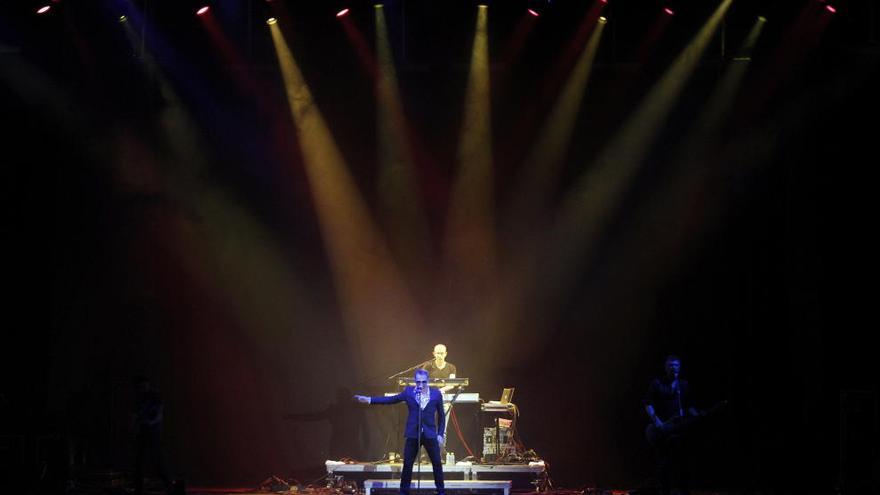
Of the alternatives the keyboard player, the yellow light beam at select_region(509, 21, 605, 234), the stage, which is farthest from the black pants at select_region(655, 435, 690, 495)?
the yellow light beam at select_region(509, 21, 605, 234)

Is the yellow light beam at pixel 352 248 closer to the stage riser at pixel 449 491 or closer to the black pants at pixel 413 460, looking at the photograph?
the stage riser at pixel 449 491

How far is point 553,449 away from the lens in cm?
1301

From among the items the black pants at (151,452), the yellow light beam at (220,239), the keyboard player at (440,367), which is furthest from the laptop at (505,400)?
the black pants at (151,452)

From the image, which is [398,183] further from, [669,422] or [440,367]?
[669,422]

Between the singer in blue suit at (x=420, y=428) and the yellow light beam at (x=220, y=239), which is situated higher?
the yellow light beam at (x=220, y=239)

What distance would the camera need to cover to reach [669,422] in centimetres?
1016

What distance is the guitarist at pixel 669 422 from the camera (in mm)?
10172

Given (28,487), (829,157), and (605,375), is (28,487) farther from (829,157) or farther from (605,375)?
(829,157)

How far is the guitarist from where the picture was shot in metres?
10.2

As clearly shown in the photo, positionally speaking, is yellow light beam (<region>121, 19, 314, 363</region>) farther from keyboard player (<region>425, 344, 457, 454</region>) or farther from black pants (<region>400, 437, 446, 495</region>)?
black pants (<region>400, 437, 446, 495</region>)

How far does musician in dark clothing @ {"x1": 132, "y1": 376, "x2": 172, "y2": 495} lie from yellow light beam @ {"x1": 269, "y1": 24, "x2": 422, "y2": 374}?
326 centimetres

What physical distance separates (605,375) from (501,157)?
11.4 ft

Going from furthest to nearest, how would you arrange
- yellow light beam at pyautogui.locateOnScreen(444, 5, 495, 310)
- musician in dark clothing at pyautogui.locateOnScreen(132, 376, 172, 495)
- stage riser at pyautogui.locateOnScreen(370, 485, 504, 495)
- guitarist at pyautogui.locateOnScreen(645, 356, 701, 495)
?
yellow light beam at pyautogui.locateOnScreen(444, 5, 495, 310) → stage riser at pyautogui.locateOnScreen(370, 485, 504, 495) → musician in dark clothing at pyautogui.locateOnScreen(132, 376, 172, 495) → guitarist at pyautogui.locateOnScreen(645, 356, 701, 495)

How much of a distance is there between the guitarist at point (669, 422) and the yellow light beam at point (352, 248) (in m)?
4.22
